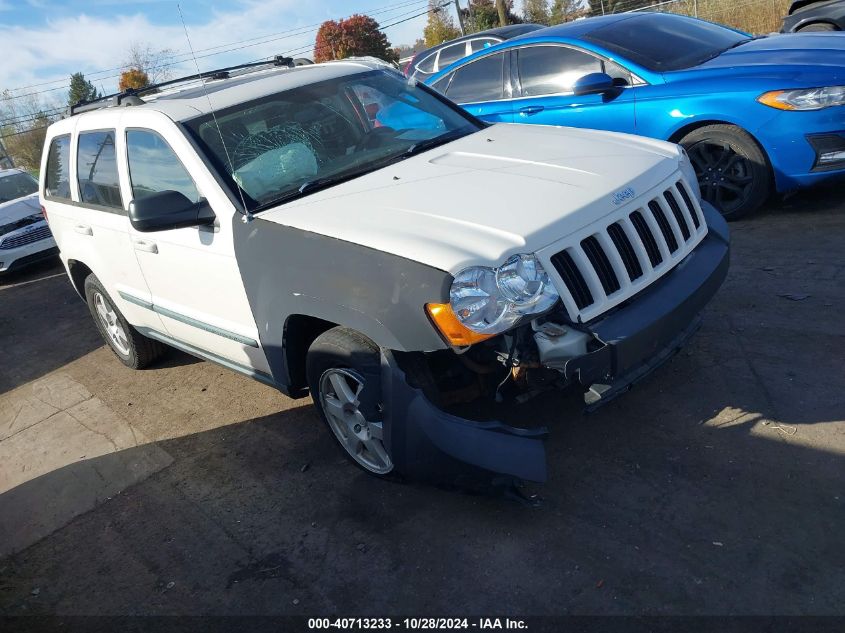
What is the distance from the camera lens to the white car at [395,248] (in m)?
2.86

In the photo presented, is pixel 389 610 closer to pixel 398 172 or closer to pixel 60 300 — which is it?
pixel 398 172

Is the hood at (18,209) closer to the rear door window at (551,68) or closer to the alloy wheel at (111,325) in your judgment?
the alloy wheel at (111,325)

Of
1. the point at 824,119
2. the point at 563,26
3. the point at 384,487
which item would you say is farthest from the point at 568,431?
the point at 563,26

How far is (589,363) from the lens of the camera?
9.31 feet

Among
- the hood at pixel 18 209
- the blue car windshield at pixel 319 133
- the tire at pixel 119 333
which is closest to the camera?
the blue car windshield at pixel 319 133

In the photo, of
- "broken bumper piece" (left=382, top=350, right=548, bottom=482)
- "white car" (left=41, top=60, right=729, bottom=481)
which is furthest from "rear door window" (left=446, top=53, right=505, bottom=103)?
"broken bumper piece" (left=382, top=350, right=548, bottom=482)

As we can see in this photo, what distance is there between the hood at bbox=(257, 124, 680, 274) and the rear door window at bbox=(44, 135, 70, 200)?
2.48m

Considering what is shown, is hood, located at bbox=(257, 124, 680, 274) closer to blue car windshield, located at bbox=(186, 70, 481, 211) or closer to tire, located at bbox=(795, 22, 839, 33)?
blue car windshield, located at bbox=(186, 70, 481, 211)

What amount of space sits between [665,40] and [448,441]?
15.9ft


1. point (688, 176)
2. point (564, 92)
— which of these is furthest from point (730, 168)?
point (688, 176)

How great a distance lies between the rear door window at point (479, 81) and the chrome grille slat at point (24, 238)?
6205 millimetres

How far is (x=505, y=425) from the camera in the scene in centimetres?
296

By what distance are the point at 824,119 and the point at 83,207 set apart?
5171mm

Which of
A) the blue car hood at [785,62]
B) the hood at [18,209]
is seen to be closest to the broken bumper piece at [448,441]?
the blue car hood at [785,62]
